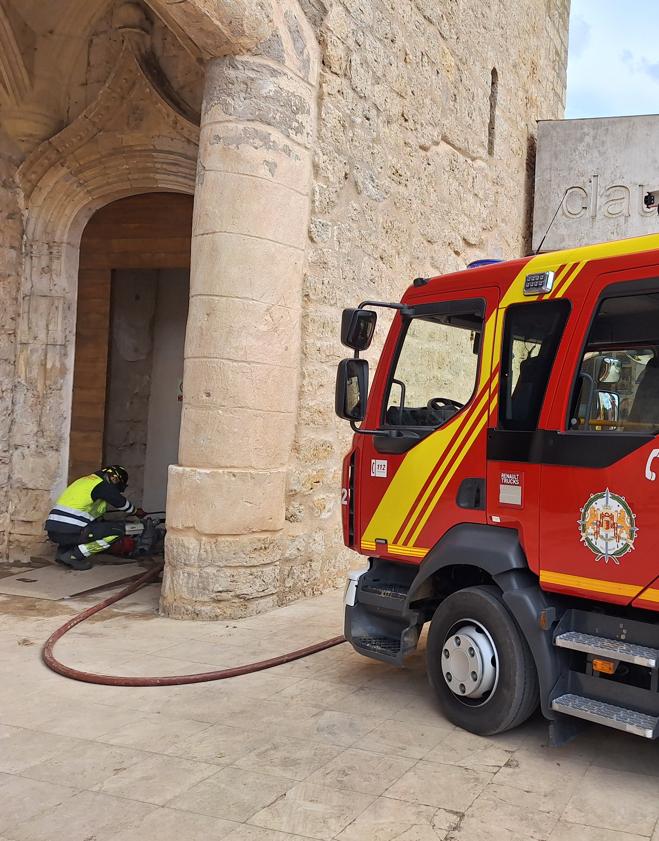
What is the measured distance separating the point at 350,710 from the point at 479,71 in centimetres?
904

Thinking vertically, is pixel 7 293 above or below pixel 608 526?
above

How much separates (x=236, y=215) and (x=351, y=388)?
2326 millimetres

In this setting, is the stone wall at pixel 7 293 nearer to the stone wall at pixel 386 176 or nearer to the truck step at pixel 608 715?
the stone wall at pixel 386 176

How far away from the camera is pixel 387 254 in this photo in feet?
27.9

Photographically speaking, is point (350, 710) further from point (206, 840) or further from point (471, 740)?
point (206, 840)

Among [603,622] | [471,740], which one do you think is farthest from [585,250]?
[471,740]

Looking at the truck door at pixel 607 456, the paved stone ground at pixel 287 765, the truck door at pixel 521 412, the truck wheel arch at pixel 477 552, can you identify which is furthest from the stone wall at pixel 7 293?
the truck door at pixel 607 456

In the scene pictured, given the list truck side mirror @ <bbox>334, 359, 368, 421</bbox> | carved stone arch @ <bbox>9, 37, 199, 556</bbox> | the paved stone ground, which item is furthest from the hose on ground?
carved stone arch @ <bbox>9, 37, 199, 556</bbox>

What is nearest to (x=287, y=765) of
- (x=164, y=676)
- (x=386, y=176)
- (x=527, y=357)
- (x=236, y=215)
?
(x=164, y=676)

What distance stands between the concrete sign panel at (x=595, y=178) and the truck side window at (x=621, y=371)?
910 centimetres

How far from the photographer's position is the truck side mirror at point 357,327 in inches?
176

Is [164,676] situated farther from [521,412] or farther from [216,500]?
[521,412]

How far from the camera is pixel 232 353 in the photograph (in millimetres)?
6281

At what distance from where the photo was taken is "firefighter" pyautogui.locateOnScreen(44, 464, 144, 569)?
8.05 m
